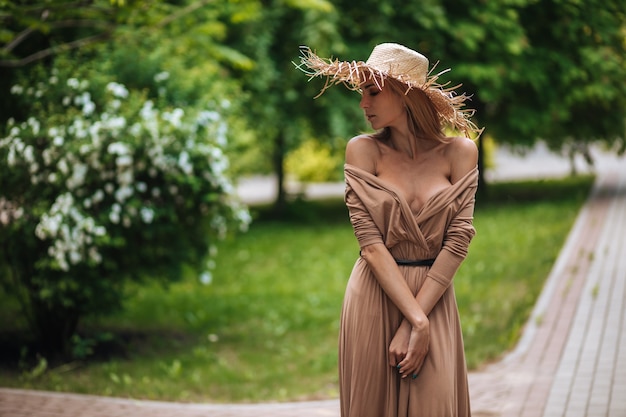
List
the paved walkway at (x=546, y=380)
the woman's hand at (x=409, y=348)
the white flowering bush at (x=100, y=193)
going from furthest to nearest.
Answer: the white flowering bush at (x=100, y=193)
the paved walkway at (x=546, y=380)
the woman's hand at (x=409, y=348)

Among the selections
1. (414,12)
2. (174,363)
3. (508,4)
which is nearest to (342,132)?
(414,12)

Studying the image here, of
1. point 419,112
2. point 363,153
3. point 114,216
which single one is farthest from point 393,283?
point 114,216

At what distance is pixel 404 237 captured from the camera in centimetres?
393

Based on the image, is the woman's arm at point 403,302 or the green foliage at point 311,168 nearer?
the woman's arm at point 403,302

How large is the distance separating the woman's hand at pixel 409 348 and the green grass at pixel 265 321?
3968 mm

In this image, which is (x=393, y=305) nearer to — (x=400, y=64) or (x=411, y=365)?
(x=411, y=365)

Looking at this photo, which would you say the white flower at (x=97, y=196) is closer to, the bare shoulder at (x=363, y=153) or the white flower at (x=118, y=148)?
the white flower at (x=118, y=148)

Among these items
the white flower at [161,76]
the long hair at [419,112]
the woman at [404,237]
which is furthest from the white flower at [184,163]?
the long hair at [419,112]

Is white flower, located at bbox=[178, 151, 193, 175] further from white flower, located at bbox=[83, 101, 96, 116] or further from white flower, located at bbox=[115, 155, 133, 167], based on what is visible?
white flower, located at bbox=[83, 101, 96, 116]

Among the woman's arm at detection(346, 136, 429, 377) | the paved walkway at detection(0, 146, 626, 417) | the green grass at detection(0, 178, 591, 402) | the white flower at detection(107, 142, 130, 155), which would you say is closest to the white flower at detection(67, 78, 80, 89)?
the white flower at detection(107, 142, 130, 155)

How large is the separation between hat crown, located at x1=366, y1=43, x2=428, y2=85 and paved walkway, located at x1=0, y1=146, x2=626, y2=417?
340cm

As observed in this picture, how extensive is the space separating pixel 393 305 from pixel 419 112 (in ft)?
2.87

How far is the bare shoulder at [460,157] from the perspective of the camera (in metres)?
3.99

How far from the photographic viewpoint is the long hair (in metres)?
4.00
